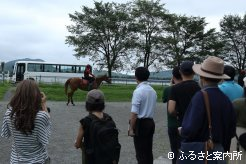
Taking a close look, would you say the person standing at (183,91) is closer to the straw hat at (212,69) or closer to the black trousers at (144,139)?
the black trousers at (144,139)

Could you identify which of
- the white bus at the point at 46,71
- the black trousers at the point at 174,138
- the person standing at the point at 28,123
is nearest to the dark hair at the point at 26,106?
the person standing at the point at 28,123

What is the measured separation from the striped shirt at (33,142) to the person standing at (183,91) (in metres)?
2.00

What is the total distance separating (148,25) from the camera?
2121 inches

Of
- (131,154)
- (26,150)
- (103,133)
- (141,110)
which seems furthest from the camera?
(131,154)

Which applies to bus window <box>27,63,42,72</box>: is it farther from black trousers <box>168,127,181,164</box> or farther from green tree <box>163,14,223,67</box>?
black trousers <box>168,127,181,164</box>

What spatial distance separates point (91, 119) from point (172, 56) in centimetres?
4901

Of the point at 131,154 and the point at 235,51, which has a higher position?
the point at 235,51

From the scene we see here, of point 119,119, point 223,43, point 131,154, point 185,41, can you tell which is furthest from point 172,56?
point 131,154

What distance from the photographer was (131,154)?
935cm

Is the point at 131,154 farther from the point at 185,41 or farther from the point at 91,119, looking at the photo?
the point at 185,41

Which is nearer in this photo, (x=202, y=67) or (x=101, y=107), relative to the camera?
(x=202, y=67)

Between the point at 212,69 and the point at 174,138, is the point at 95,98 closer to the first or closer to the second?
the point at 212,69

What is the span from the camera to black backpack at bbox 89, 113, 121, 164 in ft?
16.4

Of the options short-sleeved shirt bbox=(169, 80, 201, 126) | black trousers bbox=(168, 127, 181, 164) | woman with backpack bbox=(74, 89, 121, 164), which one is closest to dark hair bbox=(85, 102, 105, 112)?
woman with backpack bbox=(74, 89, 121, 164)
